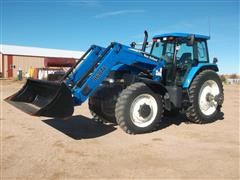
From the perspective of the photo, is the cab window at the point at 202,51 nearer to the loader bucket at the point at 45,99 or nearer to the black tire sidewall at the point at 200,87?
the black tire sidewall at the point at 200,87

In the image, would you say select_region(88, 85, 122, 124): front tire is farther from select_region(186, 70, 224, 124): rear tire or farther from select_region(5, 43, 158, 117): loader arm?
select_region(186, 70, 224, 124): rear tire

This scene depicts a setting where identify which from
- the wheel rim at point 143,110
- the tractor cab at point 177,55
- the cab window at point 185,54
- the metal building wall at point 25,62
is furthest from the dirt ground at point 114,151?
the metal building wall at point 25,62

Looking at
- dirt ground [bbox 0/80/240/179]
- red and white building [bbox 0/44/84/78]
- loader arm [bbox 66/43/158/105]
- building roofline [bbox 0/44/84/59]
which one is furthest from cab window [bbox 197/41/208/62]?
building roofline [bbox 0/44/84/59]

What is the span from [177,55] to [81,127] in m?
3.06

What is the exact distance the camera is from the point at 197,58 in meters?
8.49

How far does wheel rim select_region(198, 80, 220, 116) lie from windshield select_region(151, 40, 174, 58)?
124 cm

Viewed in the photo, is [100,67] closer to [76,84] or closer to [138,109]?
[76,84]

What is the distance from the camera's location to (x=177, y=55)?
833 cm

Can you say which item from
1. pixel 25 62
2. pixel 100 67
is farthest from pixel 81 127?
pixel 25 62

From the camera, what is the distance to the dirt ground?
4699mm

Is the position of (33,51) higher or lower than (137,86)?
higher

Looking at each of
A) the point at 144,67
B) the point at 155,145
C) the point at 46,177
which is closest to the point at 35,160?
the point at 46,177

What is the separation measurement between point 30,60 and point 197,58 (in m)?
40.1

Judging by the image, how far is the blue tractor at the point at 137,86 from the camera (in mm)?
6805
